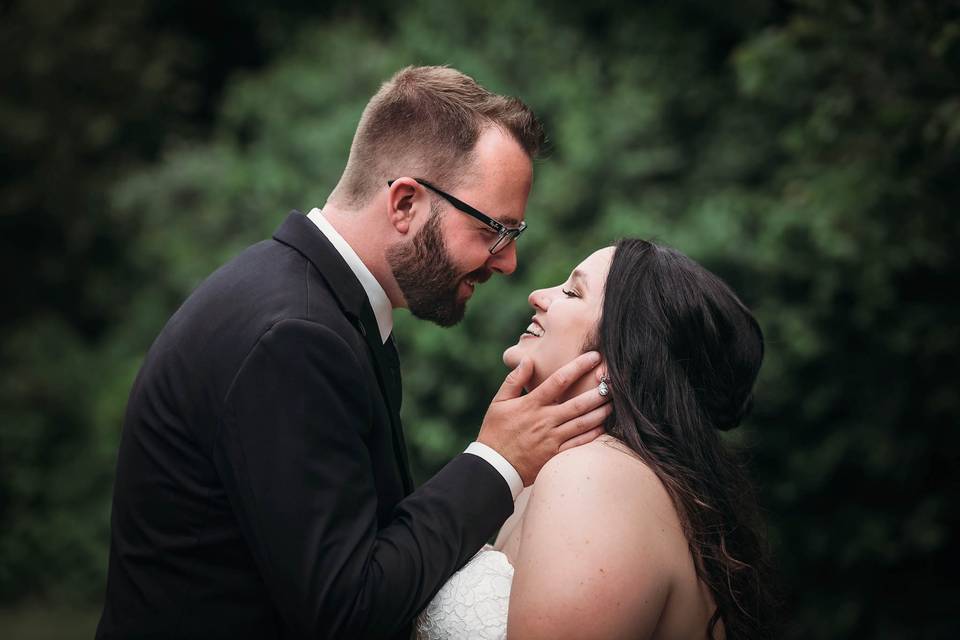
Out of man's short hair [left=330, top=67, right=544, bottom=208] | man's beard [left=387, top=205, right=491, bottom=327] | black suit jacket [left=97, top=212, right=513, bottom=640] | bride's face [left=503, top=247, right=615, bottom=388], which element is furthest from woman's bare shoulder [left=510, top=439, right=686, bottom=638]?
man's short hair [left=330, top=67, right=544, bottom=208]

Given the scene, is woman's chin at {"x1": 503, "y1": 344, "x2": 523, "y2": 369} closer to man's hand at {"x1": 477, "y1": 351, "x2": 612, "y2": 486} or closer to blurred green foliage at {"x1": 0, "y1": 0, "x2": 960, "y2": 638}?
man's hand at {"x1": 477, "y1": 351, "x2": 612, "y2": 486}

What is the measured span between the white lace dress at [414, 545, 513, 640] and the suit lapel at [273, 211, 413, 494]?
1.13ft

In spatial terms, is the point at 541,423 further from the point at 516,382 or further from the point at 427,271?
the point at 427,271

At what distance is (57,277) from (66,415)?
161cm

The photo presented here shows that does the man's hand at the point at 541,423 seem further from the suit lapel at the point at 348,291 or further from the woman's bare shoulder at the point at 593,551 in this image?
the suit lapel at the point at 348,291

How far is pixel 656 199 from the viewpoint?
22.3ft

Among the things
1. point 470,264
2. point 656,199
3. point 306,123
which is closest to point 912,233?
point 656,199

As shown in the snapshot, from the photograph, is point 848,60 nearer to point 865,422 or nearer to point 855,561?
point 865,422

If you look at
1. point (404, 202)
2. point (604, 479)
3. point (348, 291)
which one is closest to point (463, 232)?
point (404, 202)

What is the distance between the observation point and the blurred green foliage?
545 cm

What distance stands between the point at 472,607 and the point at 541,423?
1.71 feet

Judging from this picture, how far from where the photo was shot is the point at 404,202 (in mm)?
2768

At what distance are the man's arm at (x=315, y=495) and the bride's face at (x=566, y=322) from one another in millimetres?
790

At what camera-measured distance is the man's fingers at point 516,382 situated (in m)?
2.82
